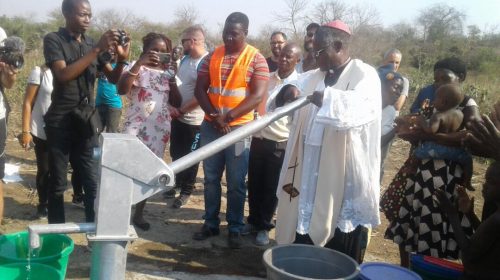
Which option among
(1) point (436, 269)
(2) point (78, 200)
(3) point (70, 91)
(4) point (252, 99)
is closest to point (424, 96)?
(4) point (252, 99)

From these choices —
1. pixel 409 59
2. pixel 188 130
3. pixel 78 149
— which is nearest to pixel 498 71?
pixel 409 59

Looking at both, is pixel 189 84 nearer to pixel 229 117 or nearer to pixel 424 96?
pixel 229 117

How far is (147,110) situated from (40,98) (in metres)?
1.20

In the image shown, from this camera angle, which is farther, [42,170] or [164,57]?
[42,170]

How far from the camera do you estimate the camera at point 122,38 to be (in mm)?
3495

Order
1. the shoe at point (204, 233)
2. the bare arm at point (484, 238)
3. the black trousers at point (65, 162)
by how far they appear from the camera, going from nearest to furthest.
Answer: the bare arm at point (484, 238), the black trousers at point (65, 162), the shoe at point (204, 233)

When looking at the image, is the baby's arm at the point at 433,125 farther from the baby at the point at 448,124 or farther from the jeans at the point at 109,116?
the jeans at the point at 109,116

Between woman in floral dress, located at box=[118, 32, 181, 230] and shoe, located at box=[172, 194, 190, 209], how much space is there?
3.33 feet

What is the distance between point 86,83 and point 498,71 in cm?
2679

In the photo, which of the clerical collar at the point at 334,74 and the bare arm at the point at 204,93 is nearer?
the clerical collar at the point at 334,74

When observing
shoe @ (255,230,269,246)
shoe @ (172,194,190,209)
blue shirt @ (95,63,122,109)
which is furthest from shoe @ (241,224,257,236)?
blue shirt @ (95,63,122,109)

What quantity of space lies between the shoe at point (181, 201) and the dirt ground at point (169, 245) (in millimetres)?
64

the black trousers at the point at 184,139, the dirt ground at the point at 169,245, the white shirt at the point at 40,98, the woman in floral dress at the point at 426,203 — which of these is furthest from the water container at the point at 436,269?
the white shirt at the point at 40,98

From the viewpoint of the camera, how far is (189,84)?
5.17 metres
